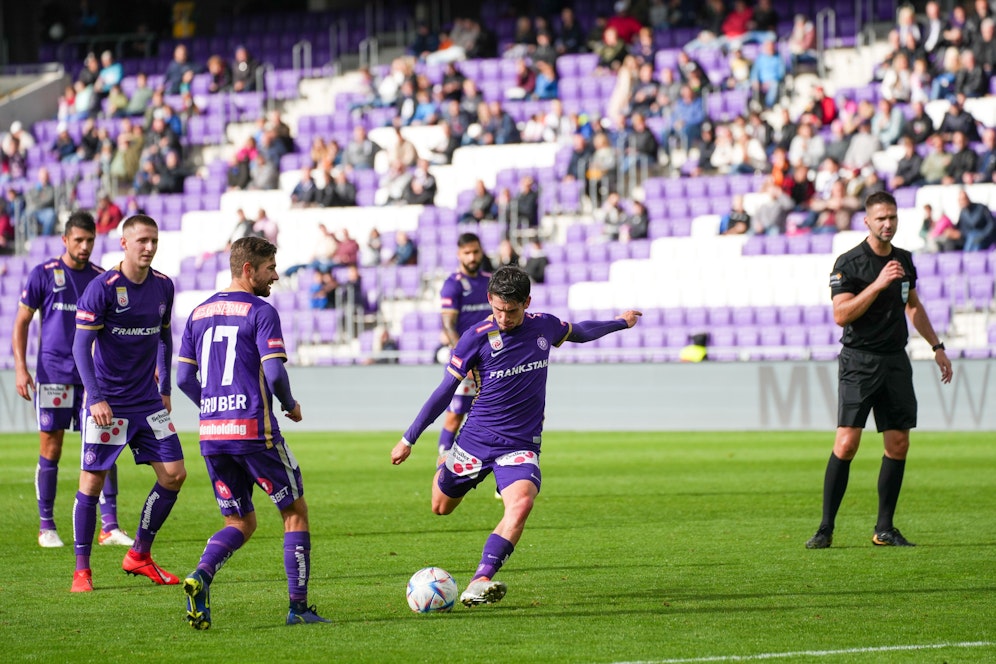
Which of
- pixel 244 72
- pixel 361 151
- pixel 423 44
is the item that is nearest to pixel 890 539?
pixel 361 151

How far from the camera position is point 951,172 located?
23.6 metres

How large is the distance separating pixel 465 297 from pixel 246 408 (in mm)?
6691

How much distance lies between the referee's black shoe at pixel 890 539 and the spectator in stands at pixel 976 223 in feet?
43.5

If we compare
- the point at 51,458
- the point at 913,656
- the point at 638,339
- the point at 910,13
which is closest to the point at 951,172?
the point at 910,13

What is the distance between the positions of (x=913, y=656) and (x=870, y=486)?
779cm

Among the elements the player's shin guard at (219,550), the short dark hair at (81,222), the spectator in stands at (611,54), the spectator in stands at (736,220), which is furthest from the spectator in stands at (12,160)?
the player's shin guard at (219,550)

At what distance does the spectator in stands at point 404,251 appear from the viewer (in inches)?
1037

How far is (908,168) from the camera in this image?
936 inches

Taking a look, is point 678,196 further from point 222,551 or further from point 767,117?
point 222,551

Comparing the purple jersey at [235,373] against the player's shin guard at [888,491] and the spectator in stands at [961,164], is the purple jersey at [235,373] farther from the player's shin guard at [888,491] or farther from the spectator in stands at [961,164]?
the spectator in stands at [961,164]

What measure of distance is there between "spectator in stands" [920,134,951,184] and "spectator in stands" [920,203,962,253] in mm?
1212

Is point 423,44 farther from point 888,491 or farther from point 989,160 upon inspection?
point 888,491

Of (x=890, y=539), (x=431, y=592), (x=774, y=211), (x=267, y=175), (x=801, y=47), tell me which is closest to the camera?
(x=431, y=592)

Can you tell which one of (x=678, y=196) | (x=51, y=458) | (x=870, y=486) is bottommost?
(x=870, y=486)
